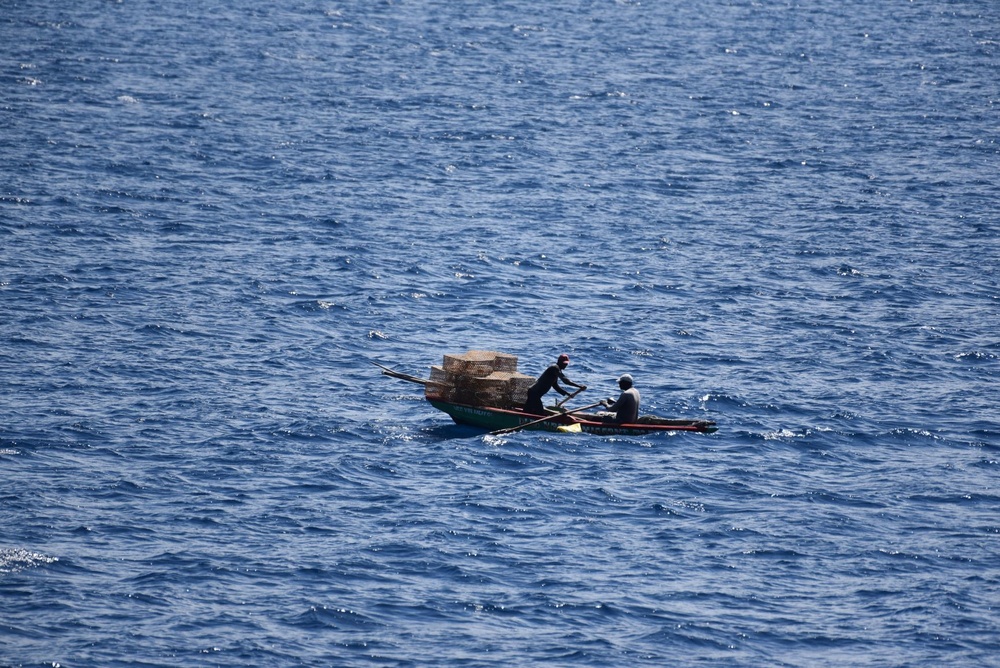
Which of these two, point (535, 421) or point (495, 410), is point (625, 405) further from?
point (495, 410)

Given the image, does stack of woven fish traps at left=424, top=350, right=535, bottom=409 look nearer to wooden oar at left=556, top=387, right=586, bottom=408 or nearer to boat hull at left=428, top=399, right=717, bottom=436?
boat hull at left=428, top=399, right=717, bottom=436

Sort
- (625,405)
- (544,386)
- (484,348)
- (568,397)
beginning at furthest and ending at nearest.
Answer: (484,348) → (568,397) → (544,386) → (625,405)

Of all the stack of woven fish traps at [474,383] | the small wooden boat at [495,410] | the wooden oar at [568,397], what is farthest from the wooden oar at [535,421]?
the stack of woven fish traps at [474,383]

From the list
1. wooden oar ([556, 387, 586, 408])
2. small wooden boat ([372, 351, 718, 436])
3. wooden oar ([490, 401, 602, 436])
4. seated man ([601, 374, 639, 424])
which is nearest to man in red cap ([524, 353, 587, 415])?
wooden oar ([556, 387, 586, 408])

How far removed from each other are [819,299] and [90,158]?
31.8 metres

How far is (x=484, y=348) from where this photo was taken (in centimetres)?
3972

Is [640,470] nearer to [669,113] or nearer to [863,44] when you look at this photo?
[669,113]

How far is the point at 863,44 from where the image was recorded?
9900cm

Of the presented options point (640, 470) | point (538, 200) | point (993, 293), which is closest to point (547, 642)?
point (640, 470)

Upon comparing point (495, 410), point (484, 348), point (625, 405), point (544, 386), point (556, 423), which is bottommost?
point (556, 423)

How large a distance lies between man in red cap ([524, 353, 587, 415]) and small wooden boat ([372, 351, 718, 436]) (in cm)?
24

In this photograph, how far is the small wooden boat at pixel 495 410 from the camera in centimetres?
3322

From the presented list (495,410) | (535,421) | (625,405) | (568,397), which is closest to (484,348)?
(568,397)

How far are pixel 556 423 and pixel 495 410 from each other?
5.01 ft
